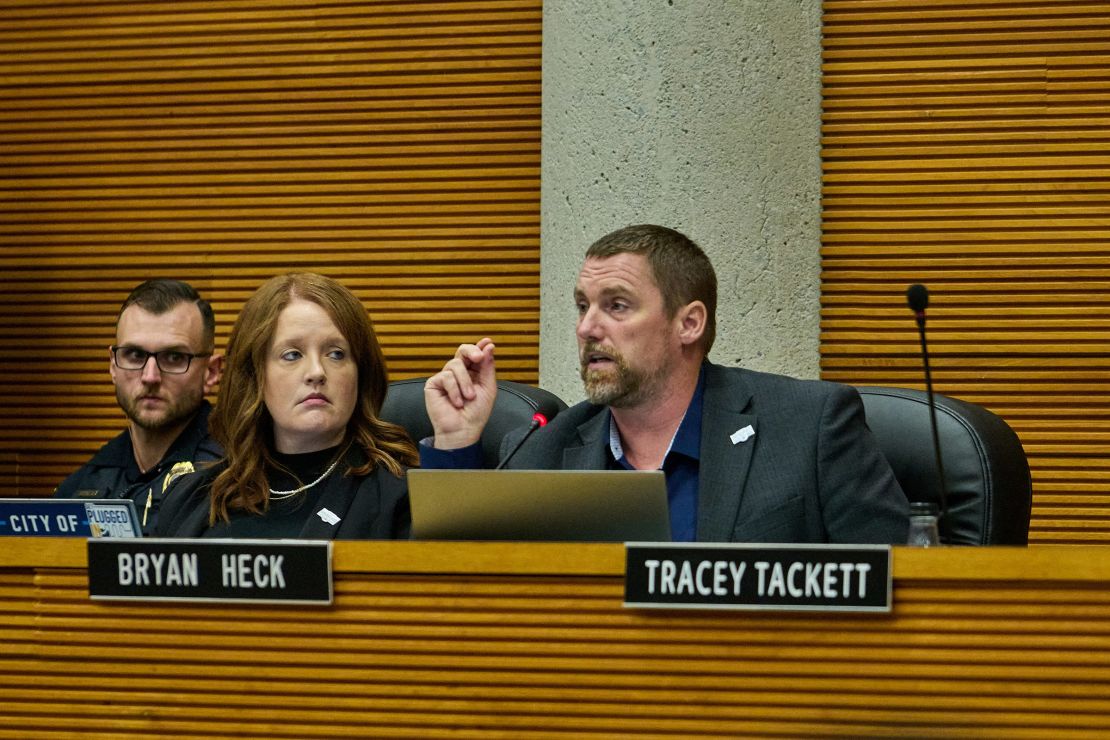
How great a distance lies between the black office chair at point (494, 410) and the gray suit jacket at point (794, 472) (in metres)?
0.28

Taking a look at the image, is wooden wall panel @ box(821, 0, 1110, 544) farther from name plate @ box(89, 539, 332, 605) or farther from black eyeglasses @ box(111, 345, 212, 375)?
name plate @ box(89, 539, 332, 605)

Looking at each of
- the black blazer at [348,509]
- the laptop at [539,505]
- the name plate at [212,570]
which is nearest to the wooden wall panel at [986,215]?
the black blazer at [348,509]

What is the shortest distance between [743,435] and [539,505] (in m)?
0.85

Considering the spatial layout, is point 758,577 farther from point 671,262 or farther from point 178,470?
point 178,470

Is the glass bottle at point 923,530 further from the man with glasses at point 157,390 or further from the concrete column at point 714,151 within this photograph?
the man with glasses at point 157,390

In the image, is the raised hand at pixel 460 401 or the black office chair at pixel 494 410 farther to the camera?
the black office chair at pixel 494 410

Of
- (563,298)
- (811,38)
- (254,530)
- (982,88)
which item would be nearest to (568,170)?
(563,298)

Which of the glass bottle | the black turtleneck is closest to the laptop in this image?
the glass bottle

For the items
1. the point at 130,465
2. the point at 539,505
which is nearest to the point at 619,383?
the point at 539,505

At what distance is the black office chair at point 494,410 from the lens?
9.83 ft

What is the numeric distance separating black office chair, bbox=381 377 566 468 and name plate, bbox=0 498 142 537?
83 centimetres

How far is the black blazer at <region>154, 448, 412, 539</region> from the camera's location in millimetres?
2770

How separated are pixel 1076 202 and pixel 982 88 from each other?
1.39 feet

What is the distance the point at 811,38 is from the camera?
3.88 m
